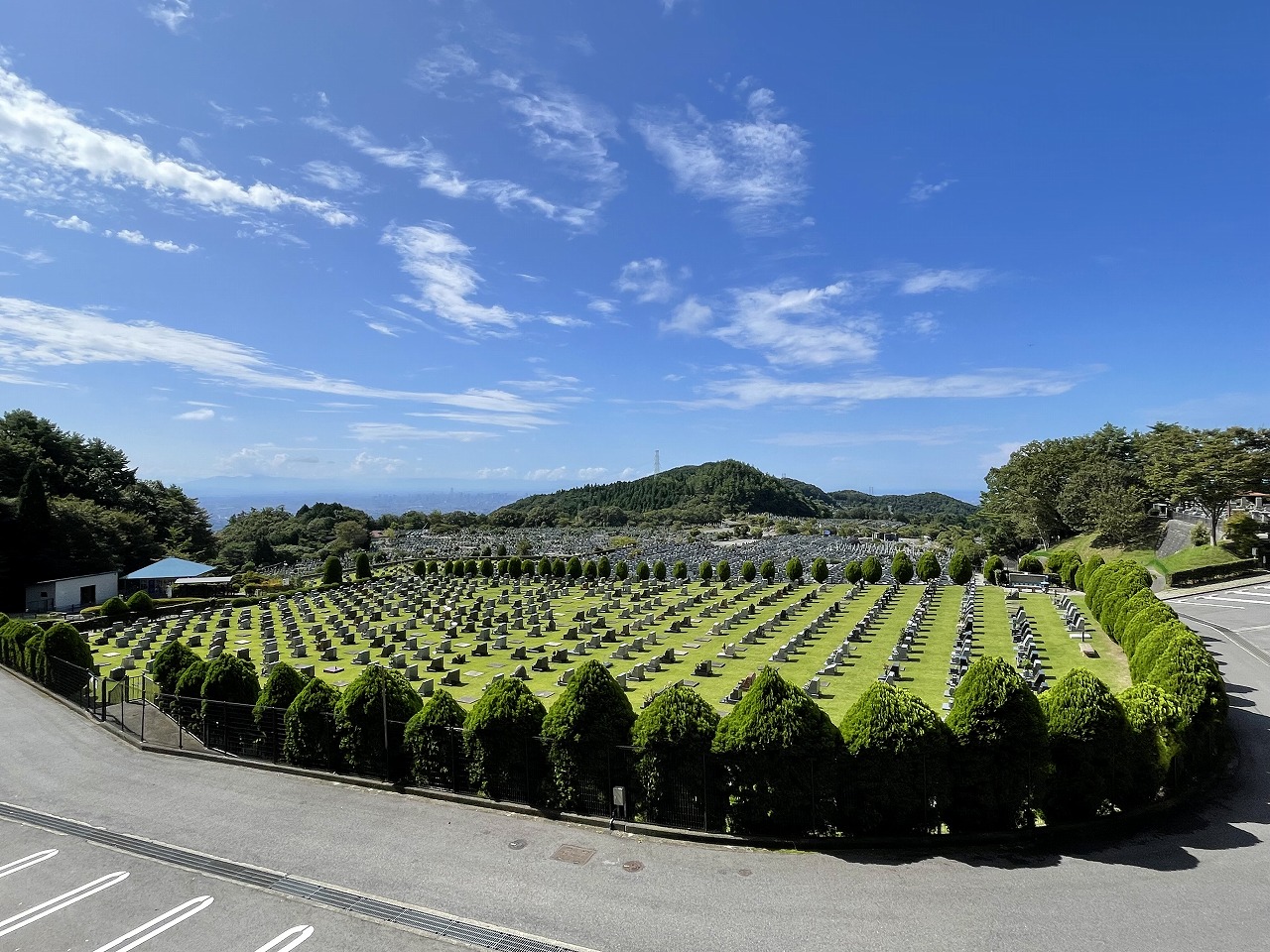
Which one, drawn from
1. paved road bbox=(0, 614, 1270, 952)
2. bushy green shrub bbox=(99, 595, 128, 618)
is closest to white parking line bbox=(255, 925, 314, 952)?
paved road bbox=(0, 614, 1270, 952)

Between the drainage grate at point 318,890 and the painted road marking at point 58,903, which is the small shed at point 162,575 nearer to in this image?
the drainage grate at point 318,890

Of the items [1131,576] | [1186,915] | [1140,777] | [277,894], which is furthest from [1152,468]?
[277,894]

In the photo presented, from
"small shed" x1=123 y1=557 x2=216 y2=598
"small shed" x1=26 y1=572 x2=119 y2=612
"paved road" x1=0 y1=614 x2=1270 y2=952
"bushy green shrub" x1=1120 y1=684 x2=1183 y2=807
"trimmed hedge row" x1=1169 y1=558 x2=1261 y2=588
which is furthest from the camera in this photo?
"small shed" x1=123 y1=557 x2=216 y2=598

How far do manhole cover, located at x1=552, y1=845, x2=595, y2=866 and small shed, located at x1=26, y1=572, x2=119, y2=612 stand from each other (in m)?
47.7

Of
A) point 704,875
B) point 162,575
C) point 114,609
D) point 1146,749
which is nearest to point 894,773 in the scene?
point 704,875

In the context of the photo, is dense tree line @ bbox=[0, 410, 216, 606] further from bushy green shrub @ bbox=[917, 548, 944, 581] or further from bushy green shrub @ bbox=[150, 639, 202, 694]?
bushy green shrub @ bbox=[917, 548, 944, 581]

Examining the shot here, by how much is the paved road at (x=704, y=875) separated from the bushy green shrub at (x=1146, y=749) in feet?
2.06

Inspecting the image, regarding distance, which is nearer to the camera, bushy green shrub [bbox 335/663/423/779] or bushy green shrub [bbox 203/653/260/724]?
bushy green shrub [bbox 335/663/423/779]

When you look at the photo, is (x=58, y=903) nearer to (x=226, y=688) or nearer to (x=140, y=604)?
(x=226, y=688)

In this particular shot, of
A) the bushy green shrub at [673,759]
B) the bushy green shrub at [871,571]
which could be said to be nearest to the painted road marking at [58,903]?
the bushy green shrub at [673,759]

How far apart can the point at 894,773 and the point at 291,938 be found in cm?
839

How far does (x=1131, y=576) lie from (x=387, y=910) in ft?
94.4

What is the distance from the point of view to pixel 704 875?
915cm

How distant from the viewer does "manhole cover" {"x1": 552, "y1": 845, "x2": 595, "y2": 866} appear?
31.3 feet
